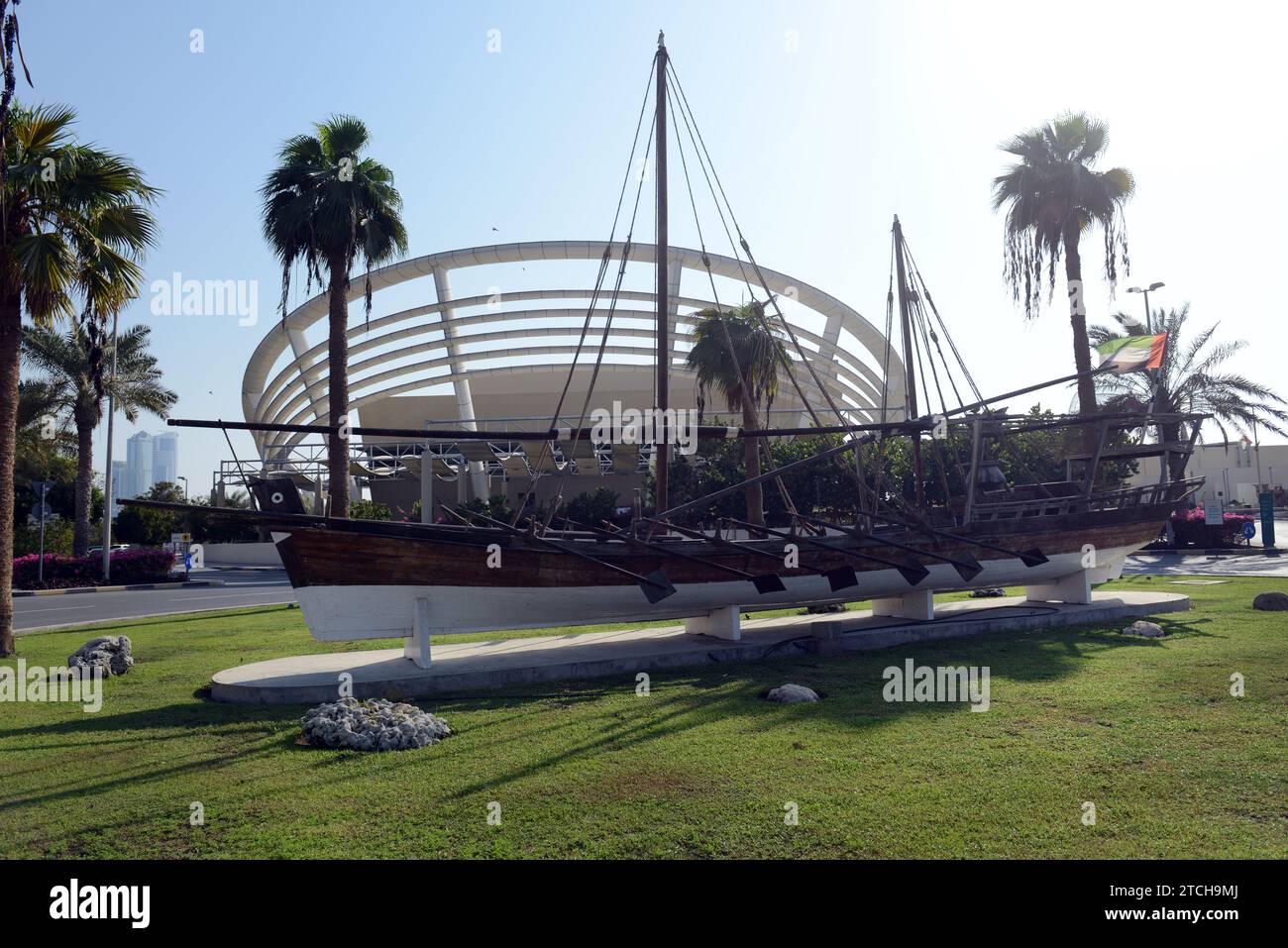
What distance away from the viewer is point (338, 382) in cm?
1881

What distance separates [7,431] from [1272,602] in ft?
68.3

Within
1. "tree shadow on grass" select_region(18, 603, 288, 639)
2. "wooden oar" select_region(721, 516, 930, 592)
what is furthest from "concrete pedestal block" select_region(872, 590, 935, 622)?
"tree shadow on grass" select_region(18, 603, 288, 639)

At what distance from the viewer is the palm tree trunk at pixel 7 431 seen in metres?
13.7

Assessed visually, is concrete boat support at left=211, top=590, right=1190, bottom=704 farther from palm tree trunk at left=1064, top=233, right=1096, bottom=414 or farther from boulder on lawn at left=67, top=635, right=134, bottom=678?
palm tree trunk at left=1064, top=233, right=1096, bottom=414

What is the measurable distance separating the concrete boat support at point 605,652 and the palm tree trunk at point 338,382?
6.54 meters

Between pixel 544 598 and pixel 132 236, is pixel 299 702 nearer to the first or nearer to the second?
pixel 544 598

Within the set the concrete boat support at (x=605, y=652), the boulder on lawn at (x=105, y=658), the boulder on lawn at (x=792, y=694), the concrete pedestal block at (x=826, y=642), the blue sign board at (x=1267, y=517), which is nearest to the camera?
the boulder on lawn at (x=792, y=694)

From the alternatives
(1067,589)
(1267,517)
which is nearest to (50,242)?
(1067,589)

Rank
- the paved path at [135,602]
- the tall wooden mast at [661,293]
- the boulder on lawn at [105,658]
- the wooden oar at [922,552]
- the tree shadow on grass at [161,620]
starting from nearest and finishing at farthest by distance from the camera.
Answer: the boulder on lawn at [105,658] → the wooden oar at [922,552] → the tall wooden mast at [661,293] → the tree shadow on grass at [161,620] → the paved path at [135,602]

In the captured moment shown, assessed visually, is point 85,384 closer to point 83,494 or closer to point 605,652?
point 83,494

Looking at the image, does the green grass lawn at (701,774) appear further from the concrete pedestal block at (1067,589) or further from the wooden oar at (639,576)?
the concrete pedestal block at (1067,589)

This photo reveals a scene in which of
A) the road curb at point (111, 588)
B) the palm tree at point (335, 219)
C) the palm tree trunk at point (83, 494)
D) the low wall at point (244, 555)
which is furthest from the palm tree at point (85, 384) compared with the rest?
the palm tree at point (335, 219)

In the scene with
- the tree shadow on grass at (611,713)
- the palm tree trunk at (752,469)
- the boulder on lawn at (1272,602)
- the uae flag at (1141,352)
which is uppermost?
the uae flag at (1141,352)

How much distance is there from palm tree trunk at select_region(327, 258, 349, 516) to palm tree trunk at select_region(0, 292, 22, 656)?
5.53 m
